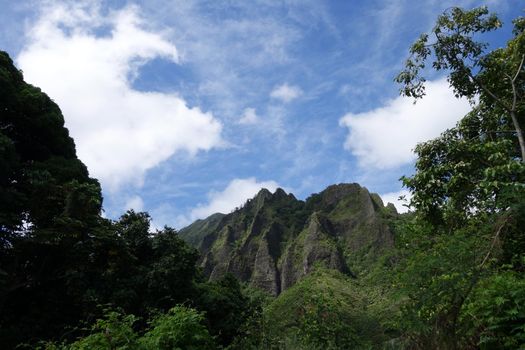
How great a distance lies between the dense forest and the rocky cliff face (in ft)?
275

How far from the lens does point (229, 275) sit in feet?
90.6

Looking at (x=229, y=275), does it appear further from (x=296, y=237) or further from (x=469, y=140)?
(x=296, y=237)

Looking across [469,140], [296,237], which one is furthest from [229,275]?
[296,237]

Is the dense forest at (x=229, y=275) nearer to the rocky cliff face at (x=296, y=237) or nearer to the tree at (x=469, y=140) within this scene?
the tree at (x=469, y=140)

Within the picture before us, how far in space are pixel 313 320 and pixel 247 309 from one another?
6.40 meters

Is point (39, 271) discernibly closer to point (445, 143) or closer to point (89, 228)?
point (89, 228)

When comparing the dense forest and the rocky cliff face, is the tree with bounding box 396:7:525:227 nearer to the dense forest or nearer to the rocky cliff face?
the dense forest

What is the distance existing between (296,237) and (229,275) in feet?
339

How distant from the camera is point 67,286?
→ 18125 mm

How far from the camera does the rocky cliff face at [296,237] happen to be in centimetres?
11300

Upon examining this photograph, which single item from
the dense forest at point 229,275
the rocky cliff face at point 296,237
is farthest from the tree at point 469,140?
the rocky cliff face at point 296,237

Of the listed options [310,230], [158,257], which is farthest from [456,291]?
[310,230]

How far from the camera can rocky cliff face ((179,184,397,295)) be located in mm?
113000

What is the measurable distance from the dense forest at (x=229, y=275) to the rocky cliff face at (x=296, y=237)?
3295 inches
